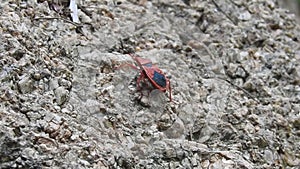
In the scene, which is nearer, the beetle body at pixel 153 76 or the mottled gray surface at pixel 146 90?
the mottled gray surface at pixel 146 90

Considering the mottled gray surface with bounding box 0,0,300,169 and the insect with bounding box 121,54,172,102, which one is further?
the insect with bounding box 121,54,172,102

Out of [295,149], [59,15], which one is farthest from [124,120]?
[295,149]

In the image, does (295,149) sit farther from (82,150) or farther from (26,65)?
(26,65)

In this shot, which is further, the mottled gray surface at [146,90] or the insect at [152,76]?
the insect at [152,76]

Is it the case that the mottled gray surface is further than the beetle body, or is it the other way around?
the beetle body
